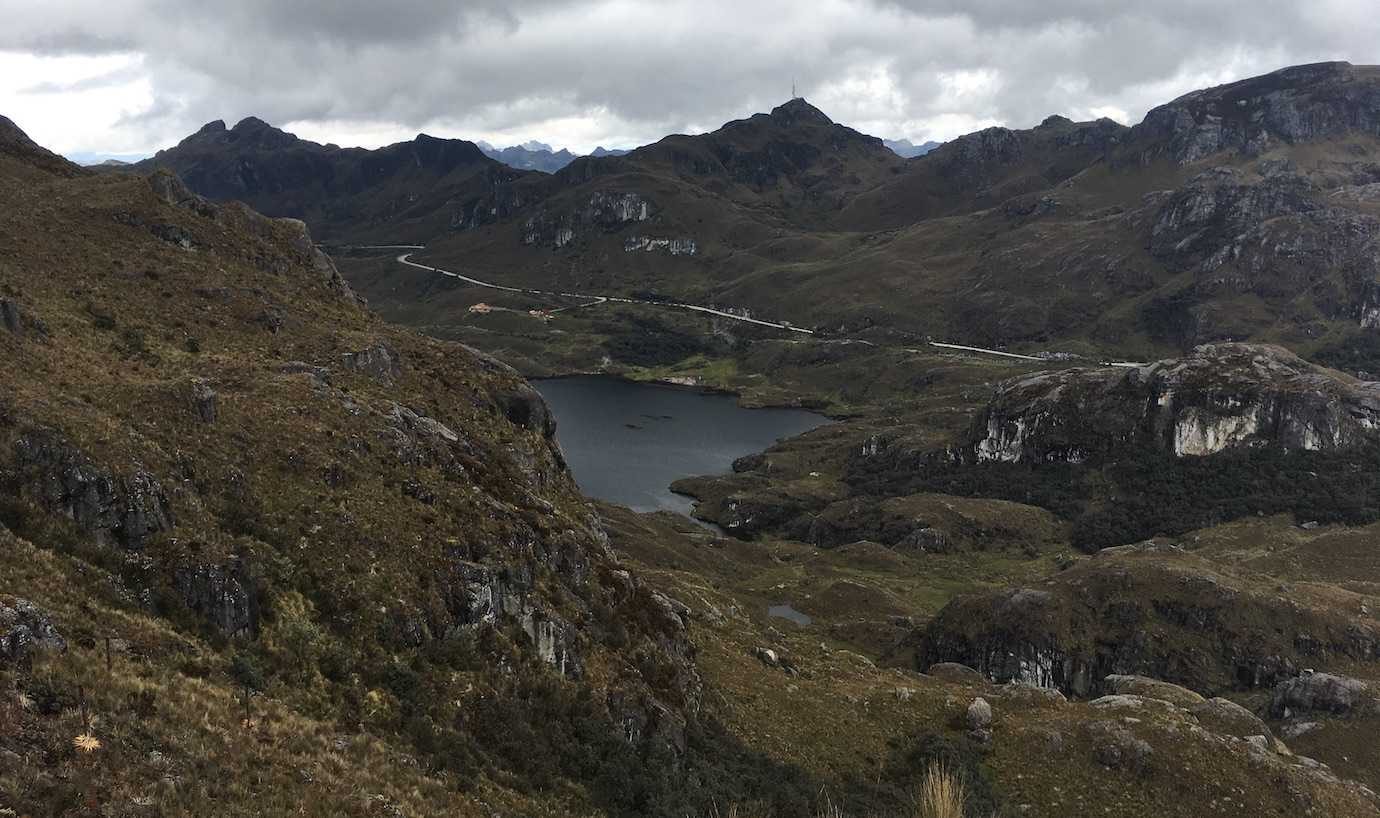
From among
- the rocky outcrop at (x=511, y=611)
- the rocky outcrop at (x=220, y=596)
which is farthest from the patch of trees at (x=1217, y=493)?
the rocky outcrop at (x=220, y=596)

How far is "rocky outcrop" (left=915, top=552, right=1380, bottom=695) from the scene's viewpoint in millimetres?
95062

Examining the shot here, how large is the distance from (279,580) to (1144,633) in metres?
100.0

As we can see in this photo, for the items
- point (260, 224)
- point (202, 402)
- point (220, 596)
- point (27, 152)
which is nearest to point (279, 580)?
point (220, 596)

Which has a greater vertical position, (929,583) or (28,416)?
(28,416)

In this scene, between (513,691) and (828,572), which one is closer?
(513,691)

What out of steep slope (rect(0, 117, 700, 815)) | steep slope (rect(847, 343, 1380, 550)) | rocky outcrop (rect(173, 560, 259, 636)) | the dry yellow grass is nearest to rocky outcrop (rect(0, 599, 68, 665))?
steep slope (rect(0, 117, 700, 815))

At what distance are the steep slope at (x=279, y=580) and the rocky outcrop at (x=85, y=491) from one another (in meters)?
0.09

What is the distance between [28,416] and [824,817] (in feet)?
135

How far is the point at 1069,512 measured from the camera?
191875 mm

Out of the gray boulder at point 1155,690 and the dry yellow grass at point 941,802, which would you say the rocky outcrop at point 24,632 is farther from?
the gray boulder at point 1155,690

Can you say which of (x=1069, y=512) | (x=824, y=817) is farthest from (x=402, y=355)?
(x=1069, y=512)

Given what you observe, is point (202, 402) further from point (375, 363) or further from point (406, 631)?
point (375, 363)

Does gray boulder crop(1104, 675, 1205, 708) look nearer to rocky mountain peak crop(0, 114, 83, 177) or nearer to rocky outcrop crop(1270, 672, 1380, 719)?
rocky outcrop crop(1270, 672, 1380, 719)

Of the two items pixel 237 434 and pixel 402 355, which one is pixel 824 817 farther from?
pixel 402 355
